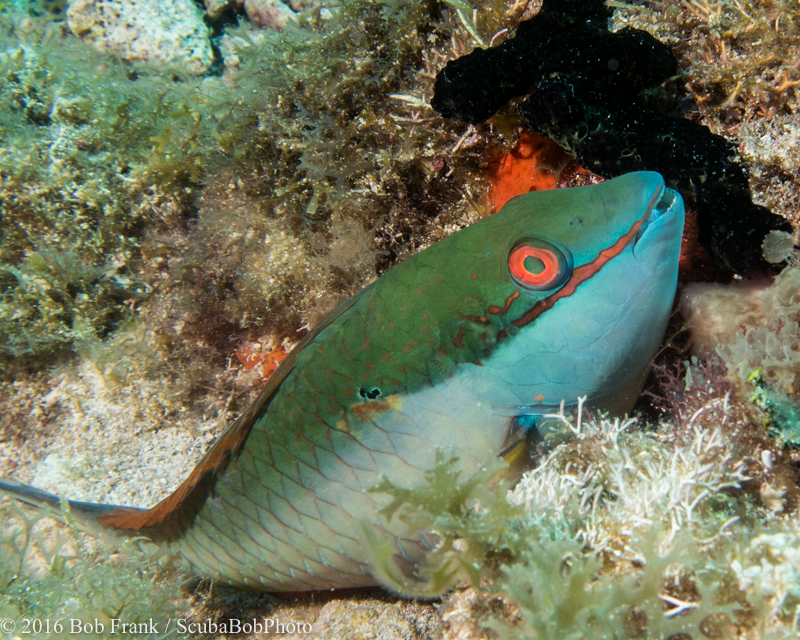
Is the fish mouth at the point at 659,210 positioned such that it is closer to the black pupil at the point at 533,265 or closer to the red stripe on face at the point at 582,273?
the red stripe on face at the point at 582,273

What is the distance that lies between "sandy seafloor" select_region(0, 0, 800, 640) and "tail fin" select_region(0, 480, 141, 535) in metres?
0.14

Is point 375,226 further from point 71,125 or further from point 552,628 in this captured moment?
point 71,125

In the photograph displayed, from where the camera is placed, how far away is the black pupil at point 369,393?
179 centimetres

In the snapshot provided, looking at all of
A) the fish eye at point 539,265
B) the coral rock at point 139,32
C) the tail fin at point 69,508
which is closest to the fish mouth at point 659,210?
the fish eye at point 539,265

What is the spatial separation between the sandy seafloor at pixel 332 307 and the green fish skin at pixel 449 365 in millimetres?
263

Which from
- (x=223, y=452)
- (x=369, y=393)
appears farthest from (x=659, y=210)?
(x=223, y=452)

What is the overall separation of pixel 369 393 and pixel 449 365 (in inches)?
14.3

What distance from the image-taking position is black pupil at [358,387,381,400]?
5.86ft

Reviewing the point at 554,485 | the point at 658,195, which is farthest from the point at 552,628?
the point at 658,195

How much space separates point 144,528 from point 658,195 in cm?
316

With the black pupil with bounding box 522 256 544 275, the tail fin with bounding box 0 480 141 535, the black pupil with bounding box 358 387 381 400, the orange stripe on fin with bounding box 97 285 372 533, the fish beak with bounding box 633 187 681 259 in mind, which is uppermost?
the fish beak with bounding box 633 187 681 259

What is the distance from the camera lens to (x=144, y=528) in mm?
2480

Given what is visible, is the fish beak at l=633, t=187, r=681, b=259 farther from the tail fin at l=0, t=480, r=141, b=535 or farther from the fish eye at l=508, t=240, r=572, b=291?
the tail fin at l=0, t=480, r=141, b=535

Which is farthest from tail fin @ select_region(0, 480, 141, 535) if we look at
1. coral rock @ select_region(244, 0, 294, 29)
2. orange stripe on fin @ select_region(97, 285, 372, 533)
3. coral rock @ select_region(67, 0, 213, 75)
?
coral rock @ select_region(244, 0, 294, 29)
